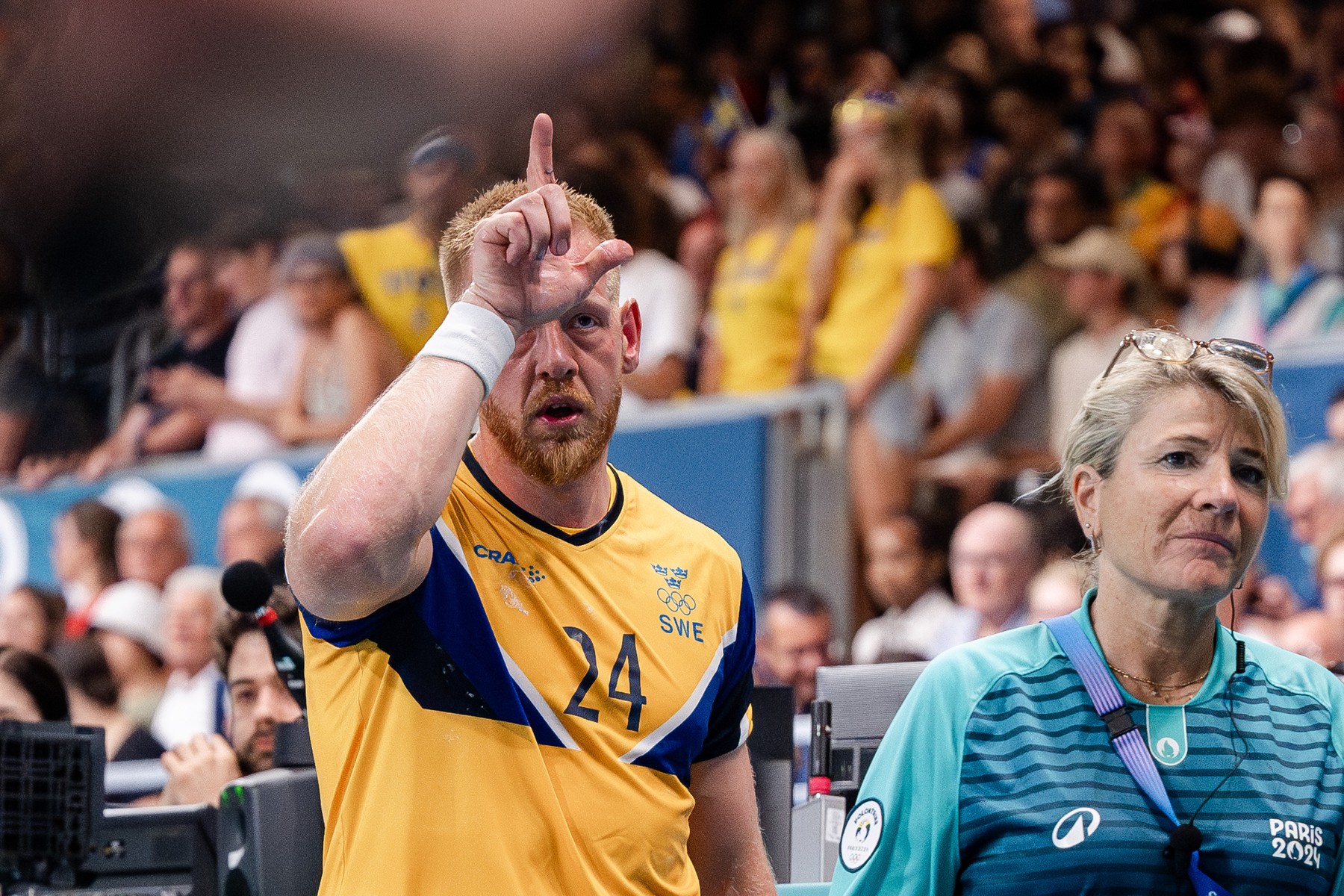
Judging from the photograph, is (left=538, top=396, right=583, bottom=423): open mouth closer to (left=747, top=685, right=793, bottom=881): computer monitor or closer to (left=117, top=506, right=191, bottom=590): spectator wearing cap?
(left=747, top=685, right=793, bottom=881): computer monitor

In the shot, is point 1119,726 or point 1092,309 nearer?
point 1119,726

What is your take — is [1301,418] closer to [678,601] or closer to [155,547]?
[678,601]

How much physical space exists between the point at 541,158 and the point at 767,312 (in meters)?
4.69

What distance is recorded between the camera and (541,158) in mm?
2160

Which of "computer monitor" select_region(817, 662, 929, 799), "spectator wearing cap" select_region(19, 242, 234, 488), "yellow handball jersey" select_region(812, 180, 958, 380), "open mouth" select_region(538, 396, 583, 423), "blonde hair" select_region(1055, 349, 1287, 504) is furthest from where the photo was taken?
"spectator wearing cap" select_region(19, 242, 234, 488)

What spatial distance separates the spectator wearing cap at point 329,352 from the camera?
7.14 metres

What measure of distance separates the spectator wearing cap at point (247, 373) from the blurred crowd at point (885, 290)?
0.7 inches

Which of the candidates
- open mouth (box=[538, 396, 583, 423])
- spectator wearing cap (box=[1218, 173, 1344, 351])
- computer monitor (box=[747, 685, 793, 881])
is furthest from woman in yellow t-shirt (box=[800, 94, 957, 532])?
open mouth (box=[538, 396, 583, 423])

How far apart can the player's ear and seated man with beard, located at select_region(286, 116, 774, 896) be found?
0.02 m

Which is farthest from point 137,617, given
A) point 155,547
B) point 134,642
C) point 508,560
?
point 508,560

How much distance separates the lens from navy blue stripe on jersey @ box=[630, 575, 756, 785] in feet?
7.34

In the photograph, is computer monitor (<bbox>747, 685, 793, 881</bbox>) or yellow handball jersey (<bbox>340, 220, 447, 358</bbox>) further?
yellow handball jersey (<bbox>340, 220, 447, 358</bbox>)

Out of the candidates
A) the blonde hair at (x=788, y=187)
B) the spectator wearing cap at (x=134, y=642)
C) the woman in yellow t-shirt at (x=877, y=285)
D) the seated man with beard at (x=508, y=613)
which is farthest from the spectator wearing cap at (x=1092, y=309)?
the spectator wearing cap at (x=134, y=642)

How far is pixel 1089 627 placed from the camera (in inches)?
83.4
